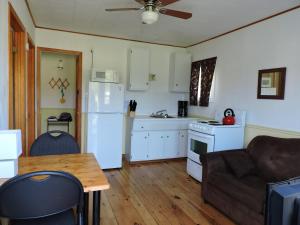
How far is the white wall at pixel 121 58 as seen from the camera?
419cm

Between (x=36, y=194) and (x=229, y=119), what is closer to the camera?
(x=36, y=194)

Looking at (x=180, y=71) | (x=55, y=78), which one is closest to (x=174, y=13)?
(x=180, y=71)

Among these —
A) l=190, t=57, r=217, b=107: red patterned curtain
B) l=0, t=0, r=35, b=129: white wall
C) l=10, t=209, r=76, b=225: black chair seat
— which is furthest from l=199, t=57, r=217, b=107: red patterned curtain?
l=10, t=209, r=76, b=225: black chair seat

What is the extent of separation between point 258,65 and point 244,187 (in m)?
1.90

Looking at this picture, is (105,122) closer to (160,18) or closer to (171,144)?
(171,144)

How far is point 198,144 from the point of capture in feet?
11.9

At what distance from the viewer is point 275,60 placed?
309cm

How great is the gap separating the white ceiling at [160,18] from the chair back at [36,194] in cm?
239

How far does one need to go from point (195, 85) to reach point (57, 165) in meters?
3.65

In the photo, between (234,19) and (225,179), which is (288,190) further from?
(234,19)

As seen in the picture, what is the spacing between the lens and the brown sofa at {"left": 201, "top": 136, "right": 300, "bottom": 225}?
7.46 feet

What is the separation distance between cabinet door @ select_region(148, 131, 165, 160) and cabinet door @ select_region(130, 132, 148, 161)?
0.34 feet

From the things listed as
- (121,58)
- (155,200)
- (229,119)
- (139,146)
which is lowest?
(155,200)

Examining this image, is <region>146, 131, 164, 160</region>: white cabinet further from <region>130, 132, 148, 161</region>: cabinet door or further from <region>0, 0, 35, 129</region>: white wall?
<region>0, 0, 35, 129</region>: white wall
